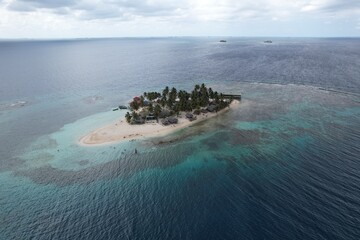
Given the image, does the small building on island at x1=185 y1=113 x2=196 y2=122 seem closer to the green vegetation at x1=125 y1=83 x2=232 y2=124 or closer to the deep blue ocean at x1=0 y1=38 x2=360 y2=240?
the green vegetation at x1=125 y1=83 x2=232 y2=124

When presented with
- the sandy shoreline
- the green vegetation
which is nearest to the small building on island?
the sandy shoreline

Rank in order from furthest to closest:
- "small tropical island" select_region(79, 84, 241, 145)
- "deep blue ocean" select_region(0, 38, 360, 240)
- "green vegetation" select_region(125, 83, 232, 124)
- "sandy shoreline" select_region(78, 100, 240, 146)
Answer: "green vegetation" select_region(125, 83, 232, 124)
"small tropical island" select_region(79, 84, 241, 145)
"sandy shoreline" select_region(78, 100, 240, 146)
"deep blue ocean" select_region(0, 38, 360, 240)

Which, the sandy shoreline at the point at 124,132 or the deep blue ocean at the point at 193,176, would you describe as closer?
the deep blue ocean at the point at 193,176

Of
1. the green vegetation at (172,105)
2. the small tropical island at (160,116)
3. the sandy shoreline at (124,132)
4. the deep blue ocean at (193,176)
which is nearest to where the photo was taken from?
the deep blue ocean at (193,176)

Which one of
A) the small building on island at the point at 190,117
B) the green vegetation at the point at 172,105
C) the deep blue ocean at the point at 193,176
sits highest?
the green vegetation at the point at 172,105

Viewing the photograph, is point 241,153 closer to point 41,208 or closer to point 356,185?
point 356,185

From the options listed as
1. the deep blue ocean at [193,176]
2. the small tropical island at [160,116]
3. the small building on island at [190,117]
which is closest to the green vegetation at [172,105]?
the small tropical island at [160,116]

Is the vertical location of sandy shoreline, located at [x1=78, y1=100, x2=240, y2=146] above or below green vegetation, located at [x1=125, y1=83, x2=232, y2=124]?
below

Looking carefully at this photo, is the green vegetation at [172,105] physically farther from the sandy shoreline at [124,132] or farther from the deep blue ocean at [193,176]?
the deep blue ocean at [193,176]
